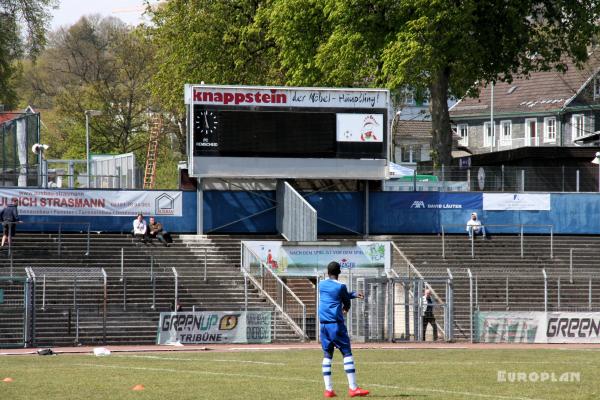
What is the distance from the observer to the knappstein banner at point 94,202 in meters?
47.1

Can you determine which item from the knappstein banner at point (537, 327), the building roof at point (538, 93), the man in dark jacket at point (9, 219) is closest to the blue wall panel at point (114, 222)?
the man in dark jacket at point (9, 219)

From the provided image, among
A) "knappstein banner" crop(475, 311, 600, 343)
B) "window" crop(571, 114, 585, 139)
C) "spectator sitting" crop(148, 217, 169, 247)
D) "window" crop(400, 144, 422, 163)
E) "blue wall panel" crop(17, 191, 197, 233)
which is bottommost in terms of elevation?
"knappstein banner" crop(475, 311, 600, 343)

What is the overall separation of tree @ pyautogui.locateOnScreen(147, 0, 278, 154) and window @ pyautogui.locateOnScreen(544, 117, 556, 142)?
34147 mm

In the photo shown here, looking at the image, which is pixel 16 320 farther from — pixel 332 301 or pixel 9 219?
pixel 332 301

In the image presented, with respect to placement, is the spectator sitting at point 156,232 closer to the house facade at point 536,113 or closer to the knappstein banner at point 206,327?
the knappstein banner at point 206,327

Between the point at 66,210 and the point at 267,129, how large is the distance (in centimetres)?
858

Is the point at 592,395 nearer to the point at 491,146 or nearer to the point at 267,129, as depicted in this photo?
the point at 267,129

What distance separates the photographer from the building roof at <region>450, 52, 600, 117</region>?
88.9 m

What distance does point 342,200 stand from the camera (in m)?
50.1

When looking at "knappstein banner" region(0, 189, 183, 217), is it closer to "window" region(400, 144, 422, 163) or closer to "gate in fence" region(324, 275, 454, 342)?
"gate in fence" region(324, 275, 454, 342)

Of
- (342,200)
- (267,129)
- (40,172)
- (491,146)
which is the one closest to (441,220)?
(342,200)

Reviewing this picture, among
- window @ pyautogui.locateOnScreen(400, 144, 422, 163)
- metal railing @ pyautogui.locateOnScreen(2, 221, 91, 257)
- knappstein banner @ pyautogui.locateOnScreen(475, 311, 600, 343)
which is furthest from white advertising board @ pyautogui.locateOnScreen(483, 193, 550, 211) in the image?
window @ pyautogui.locateOnScreen(400, 144, 422, 163)

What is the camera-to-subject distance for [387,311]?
3650 centimetres

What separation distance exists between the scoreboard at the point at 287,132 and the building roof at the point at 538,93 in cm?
4128
